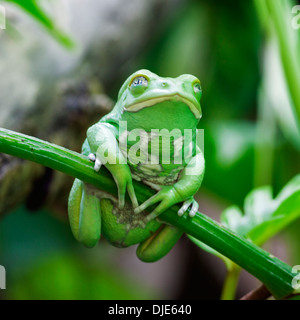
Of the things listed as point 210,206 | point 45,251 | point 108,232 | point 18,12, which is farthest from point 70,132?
point 210,206

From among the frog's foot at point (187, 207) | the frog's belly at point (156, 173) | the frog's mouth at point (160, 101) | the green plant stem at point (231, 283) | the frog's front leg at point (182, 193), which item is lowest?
the green plant stem at point (231, 283)

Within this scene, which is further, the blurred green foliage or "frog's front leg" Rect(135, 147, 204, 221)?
the blurred green foliage

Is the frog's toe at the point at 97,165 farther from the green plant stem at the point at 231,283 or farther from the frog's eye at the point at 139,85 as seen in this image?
the green plant stem at the point at 231,283

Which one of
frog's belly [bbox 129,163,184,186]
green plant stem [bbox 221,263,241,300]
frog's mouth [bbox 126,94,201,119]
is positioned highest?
frog's mouth [bbox 126,94,201,119]

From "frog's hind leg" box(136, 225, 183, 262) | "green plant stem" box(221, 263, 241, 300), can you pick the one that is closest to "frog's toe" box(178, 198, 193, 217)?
"frog's hind leg" box(136, 225, 183, 262)

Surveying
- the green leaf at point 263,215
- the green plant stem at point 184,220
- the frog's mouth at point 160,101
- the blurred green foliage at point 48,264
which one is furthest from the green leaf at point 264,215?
the blurred green foliage at point 48,264

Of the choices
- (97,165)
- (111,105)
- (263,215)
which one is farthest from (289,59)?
(97,165)

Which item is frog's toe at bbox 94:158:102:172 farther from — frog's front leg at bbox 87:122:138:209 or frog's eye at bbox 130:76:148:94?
frog's eye at bbox 130:76:148:94

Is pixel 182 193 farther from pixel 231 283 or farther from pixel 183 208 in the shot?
pixel 231 283
